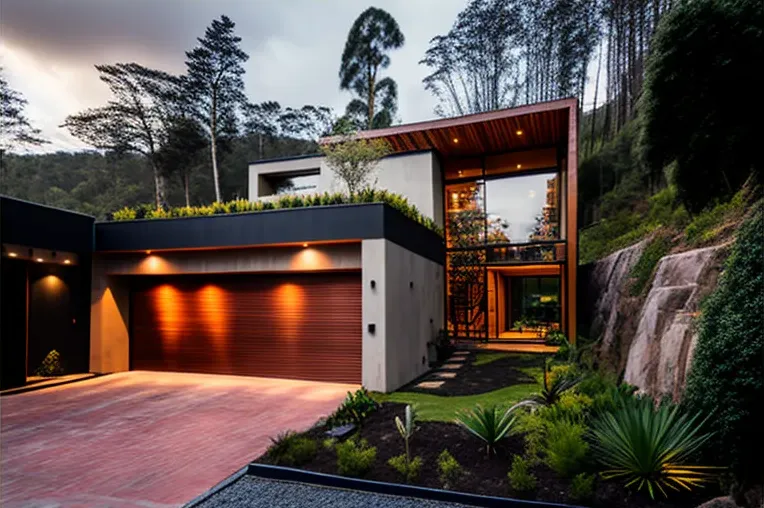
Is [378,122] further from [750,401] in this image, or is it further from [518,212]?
[750,401]

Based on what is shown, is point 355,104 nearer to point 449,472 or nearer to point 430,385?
point 430,385

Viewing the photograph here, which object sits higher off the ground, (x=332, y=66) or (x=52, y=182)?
(x=332, y=66)

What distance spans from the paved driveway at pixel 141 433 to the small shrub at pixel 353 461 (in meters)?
1.30

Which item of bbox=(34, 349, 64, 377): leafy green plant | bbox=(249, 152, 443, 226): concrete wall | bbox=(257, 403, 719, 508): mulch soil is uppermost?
bbox=(249, 152, 443, 226): concrete wall

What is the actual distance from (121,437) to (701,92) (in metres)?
10.2

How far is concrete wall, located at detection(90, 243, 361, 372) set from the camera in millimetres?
9297

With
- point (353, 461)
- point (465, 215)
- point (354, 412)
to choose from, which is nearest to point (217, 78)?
point (465, 215)

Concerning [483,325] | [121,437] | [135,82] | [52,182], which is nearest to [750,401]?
[121,437]

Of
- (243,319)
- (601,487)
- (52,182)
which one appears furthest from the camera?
(52,182)

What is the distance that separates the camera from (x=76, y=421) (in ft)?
22.2

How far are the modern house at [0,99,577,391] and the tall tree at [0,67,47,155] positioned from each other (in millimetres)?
17110

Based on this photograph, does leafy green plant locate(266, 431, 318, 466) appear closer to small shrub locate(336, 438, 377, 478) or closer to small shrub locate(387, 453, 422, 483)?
small shrub locate(336, 438, 377, 478)

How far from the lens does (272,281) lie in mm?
9852

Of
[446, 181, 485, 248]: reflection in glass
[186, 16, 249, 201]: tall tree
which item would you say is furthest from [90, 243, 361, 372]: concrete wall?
[186, 16, 249, 201]: tall tree
